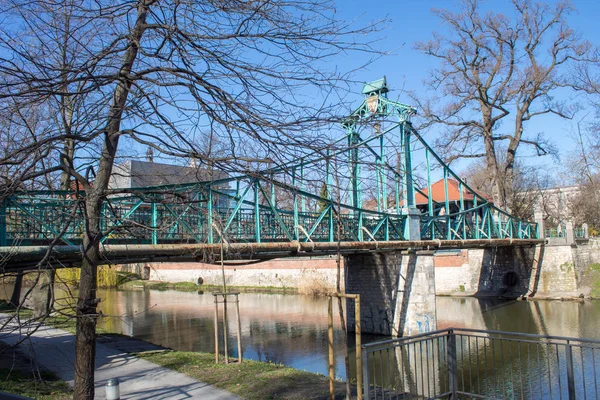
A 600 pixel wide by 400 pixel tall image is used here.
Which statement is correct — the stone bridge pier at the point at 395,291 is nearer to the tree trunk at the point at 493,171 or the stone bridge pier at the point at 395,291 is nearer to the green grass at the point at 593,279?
the green grass at the point at 593,279

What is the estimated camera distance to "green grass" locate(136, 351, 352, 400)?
24.2 feet

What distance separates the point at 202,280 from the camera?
1517 inches

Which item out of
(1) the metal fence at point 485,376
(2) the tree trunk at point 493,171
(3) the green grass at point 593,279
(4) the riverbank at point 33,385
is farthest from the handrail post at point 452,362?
(2) the tree trunk at point 493,171

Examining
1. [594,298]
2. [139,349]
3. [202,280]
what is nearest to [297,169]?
[139,349]

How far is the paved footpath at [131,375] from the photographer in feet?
24.5

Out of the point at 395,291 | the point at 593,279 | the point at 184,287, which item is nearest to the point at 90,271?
the point at 395,291

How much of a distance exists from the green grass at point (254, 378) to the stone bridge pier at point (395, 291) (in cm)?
918

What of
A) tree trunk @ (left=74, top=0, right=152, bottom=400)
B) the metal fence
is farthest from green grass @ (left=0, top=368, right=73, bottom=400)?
the metal fence

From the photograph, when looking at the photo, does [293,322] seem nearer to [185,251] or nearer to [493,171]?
[185,251]

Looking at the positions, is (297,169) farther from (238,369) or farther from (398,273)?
(398,273)

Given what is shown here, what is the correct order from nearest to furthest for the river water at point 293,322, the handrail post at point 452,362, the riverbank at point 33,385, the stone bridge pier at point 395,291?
the handrail post at point 452,362, the riverbank at point 33,385, the river water at point 293,322, the stone bridge pier at point 395,291

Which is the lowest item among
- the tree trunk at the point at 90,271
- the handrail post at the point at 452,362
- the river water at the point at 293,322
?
the river water at the point at 293,322

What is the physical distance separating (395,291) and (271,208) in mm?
8906

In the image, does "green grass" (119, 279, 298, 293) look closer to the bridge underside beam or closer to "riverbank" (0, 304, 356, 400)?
the bridge underside beam
